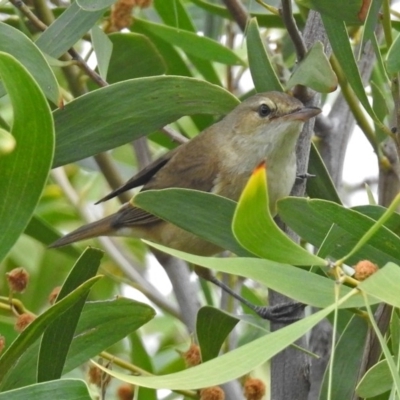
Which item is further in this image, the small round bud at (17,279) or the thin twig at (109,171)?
the thin twig at (109,171)

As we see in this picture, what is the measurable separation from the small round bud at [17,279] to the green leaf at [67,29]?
543 millimetres

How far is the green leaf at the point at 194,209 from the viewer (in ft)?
5.41

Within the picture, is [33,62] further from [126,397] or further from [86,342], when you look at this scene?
[126,397]

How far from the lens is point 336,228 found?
1625 millimetres

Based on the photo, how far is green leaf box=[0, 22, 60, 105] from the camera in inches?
72.2

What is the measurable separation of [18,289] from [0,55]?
24.5 inches

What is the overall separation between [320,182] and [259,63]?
12.9 inches

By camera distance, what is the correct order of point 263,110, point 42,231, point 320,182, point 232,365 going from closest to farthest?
point 232,365 < point 320,182 < point 42,231 < point 263,110

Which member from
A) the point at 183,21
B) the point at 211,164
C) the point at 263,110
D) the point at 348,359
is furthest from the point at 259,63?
the point at 211,164

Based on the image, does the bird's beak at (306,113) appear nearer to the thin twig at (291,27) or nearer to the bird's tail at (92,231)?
the thin twig at (291,27)

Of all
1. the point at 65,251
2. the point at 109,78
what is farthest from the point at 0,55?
the point at 65,251

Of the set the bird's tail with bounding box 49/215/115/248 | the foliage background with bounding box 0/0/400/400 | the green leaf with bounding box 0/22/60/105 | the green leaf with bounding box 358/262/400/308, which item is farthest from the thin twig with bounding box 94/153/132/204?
the green leaf with bounding box 358/262/400/308

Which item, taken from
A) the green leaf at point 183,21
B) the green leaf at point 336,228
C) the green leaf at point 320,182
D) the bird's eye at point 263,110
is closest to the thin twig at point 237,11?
the green leaf at point 183,21

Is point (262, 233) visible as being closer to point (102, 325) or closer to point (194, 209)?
point (194, 209)
